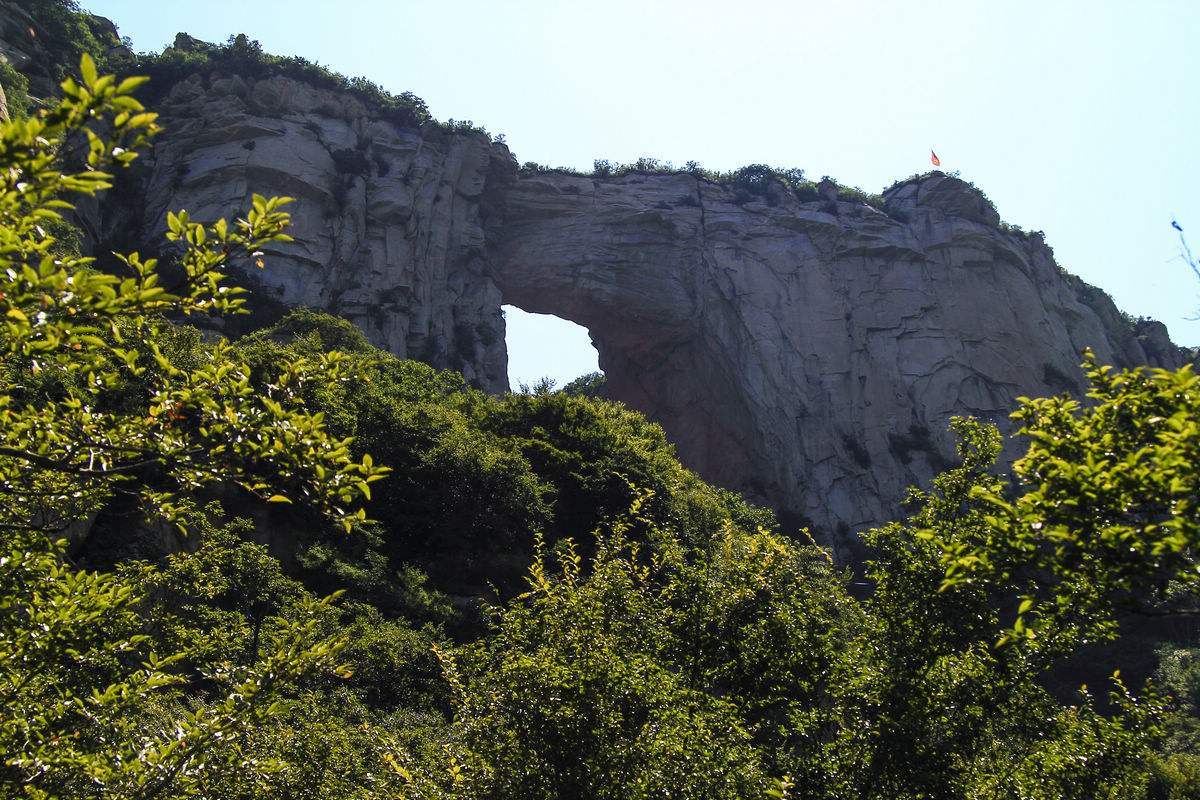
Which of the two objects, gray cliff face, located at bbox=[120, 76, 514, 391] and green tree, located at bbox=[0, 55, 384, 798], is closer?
green tree, located at bbox=[0, 55, 384, 798]

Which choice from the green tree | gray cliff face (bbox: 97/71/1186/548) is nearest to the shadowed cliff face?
gray cliff face (bbox: 97/71/1186/548)

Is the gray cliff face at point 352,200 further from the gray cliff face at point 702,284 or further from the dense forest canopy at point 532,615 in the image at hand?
the dense forest canopy at point 532,615

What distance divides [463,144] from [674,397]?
19.2m

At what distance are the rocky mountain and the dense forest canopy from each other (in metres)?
32.3

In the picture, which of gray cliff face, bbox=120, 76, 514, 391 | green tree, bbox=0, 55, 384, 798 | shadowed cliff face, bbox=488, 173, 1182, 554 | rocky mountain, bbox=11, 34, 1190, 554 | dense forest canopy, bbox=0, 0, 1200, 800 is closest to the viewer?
green tree, bbox=0, 55, 384, 798

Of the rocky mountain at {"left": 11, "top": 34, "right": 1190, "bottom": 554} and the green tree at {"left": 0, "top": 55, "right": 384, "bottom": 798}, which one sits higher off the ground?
the rocky mountain at {"left": 11, "top": 34, "right": 1190, "bottom": 554}

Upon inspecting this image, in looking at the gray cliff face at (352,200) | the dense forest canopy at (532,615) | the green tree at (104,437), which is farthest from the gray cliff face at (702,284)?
the green tree at (104,437)

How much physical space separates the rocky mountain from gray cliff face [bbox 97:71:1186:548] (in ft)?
0.43

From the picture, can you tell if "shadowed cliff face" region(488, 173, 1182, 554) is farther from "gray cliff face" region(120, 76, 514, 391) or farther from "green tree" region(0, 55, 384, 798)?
"green tree" region(0, 55, 384, 798)

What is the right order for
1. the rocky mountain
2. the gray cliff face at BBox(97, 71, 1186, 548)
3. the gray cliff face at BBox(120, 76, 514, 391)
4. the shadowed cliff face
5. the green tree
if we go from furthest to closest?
the shadowed cliff face < the gray cliff face at BBox(97, 71, 1186, 548) < the rocky mountain < the gray cliff face at BBox(120, 76, 514, 391) < the green tree

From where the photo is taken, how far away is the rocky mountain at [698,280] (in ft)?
146

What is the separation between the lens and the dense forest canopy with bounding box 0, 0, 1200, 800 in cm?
443

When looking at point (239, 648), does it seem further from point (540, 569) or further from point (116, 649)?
point (116, 649)

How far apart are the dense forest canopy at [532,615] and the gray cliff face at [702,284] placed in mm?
32342
